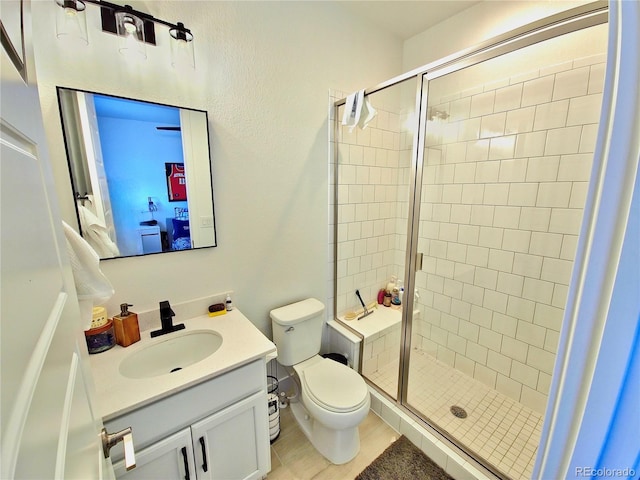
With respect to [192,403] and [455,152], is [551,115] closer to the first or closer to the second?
[455,152]

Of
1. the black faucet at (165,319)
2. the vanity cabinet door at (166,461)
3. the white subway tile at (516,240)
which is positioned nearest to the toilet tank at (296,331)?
the black faucet at (165,319)

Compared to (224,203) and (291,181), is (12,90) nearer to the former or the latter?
(224,203)

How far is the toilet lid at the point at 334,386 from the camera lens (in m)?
1.46

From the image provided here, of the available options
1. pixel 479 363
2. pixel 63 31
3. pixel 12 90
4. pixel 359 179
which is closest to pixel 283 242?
pixel 359 179

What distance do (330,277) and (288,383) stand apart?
2.77ft

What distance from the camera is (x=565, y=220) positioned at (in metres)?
1.58

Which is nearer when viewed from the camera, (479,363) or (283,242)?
(283,242)

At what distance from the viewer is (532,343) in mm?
1779

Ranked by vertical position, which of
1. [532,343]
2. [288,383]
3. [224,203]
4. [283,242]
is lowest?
[288,383]

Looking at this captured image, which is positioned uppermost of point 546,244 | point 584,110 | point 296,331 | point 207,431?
point 584,110

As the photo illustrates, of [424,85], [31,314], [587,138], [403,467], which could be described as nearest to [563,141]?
[587,138]

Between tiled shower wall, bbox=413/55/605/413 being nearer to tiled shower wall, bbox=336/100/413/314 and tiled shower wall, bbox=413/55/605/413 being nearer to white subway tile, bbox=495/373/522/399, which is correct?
white subway tile, bbox=495/373/522/399

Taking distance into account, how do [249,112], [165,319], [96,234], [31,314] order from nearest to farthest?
[31,314]
[96,234]
[165,319]
[249,112]

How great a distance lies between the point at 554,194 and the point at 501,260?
510mm
